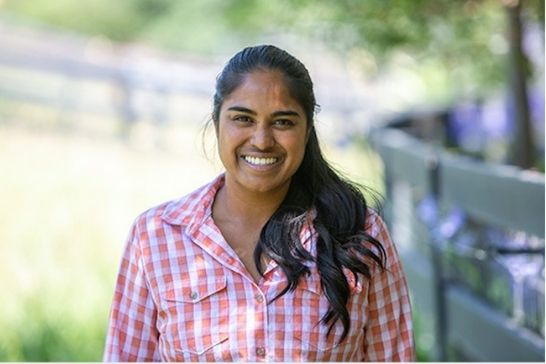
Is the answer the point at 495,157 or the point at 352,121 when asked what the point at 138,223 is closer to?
the point at 495,157

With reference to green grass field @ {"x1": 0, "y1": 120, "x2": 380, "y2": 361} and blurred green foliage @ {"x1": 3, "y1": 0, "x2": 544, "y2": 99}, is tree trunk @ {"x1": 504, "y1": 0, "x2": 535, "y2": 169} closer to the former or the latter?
blurred green foliage @ {"x1": 3, "y1": 0, "x2": 544, "y2": 99}

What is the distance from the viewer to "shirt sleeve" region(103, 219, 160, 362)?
3562 millimetres

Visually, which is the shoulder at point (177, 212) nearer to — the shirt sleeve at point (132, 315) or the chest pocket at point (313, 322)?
the shirt sleeve at point (132, 315)

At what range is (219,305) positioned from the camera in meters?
3.43

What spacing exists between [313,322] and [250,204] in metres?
0.35

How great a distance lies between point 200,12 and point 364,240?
33868 millimetres

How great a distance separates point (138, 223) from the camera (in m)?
3.58

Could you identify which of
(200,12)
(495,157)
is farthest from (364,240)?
(200,12)

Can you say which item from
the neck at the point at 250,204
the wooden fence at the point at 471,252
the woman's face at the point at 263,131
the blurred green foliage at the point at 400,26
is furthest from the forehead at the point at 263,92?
the blurred green foliage at the point at 400,26

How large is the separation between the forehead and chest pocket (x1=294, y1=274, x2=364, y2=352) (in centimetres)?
40

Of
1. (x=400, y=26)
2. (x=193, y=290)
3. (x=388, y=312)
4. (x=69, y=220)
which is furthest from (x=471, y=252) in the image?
(x=69, y=220)

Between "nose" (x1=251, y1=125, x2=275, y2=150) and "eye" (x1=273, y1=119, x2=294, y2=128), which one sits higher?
"eye" (x1=273, y1=119, x2=294, y2=128)

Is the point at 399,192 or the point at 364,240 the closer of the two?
the point at 364,240

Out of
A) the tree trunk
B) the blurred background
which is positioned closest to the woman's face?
the blurred background
